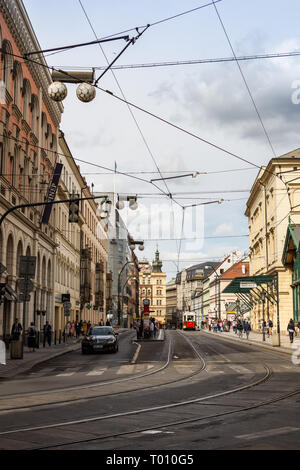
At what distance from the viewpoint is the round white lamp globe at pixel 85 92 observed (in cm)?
1664

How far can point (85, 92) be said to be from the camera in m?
16.6

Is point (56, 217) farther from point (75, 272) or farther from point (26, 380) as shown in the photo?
point (26, 380)

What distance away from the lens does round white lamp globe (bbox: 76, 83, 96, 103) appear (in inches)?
655

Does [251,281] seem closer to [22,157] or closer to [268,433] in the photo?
[22,157]

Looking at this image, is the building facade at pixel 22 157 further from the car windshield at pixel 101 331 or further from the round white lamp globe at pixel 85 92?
the round white lamp globe at pixel 85 92

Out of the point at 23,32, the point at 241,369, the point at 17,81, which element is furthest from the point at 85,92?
the point at 23,32

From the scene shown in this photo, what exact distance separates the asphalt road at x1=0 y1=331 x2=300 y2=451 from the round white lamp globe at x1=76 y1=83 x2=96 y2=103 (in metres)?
7.93

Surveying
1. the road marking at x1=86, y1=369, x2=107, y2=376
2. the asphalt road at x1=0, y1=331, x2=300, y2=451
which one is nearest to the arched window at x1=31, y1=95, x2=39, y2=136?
the asphalt road at x1=0, y1=331, x2=300, y2=451

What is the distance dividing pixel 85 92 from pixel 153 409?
9.14 m

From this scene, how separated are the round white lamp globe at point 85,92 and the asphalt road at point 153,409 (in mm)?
7926

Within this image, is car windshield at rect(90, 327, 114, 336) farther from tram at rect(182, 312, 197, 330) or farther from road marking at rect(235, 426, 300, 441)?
tram at rect(182, 312, 197, 330)
